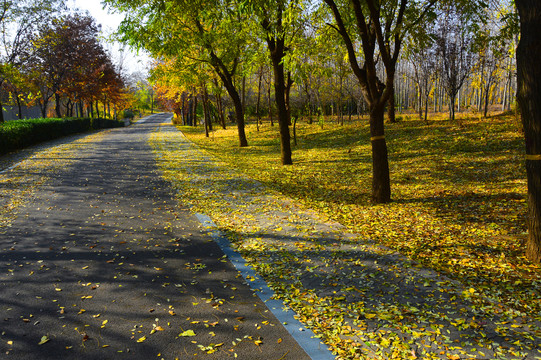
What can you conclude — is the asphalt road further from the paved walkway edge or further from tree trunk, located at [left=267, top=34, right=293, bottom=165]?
tree trunk, located at [left=267, top=34, right=293, bottom=165]

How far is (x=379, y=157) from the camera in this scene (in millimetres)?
7332

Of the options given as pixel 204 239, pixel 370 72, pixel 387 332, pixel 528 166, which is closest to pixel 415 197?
pixel 370 72

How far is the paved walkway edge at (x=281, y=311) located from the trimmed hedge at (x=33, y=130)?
52.6 feet

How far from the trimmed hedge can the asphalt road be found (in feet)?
39.2

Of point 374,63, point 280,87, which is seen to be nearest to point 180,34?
point 280,87

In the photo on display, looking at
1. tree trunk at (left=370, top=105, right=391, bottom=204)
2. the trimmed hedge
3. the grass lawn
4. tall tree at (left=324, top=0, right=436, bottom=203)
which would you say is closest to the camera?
the grass lawn

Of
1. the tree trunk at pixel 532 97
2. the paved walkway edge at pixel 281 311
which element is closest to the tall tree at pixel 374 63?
the tree trunk at pixel 532 97

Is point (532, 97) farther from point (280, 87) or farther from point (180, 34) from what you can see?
point (180, 34)

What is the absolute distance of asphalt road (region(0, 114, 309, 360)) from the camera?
3.10 metres

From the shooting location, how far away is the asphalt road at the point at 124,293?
3100mm

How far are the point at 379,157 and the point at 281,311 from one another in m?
4.52

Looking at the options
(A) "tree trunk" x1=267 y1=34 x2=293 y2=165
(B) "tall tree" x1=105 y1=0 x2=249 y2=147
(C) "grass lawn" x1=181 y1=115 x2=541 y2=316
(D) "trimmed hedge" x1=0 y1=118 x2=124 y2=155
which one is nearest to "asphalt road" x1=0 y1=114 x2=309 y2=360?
(C) "grass lawn" x1=181 y1=115 x2=541 y2=316

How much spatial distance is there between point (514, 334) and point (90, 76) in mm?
37955

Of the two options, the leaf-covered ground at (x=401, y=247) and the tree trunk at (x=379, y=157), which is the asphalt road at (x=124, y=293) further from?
the tree trunk at (x=379, y=157)
